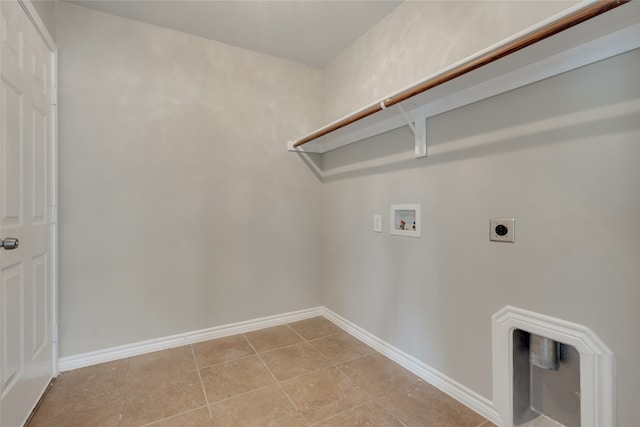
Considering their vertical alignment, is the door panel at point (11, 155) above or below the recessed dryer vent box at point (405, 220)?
above

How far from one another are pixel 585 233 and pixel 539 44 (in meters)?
0.76

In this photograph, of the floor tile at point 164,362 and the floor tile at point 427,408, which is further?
the floor tile at point 164,362

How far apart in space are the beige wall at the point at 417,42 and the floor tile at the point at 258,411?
2.10 metres

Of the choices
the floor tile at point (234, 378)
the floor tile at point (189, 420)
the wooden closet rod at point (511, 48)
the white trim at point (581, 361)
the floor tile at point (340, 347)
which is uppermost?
the wooden closet rod at point (511, 48)

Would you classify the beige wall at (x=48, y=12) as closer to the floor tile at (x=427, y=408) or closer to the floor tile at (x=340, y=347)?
the floor tile at (x=340, y=347)

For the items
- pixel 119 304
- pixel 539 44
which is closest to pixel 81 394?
pixel 119 304

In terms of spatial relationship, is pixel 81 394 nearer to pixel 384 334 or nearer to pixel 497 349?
pixel 384 334

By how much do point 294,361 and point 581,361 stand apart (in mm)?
1577

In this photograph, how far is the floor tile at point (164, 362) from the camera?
1896 millimetres

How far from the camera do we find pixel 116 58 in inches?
80.5

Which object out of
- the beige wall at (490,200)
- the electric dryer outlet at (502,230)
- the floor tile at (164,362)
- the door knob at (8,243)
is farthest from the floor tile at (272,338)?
the electric dryer outlet at (502,230)

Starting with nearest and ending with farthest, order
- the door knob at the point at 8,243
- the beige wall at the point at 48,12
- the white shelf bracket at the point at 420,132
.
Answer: the door knob at the point at 8,243, the beige wall at the point at 48,12, the white shelf bracket at the point at 420,132

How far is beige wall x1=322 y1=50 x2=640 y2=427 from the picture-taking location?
105 cm

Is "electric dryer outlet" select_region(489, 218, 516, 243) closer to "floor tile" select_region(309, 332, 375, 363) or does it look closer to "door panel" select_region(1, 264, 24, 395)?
"floor tile" select_region(309, 332, 375, 363)
